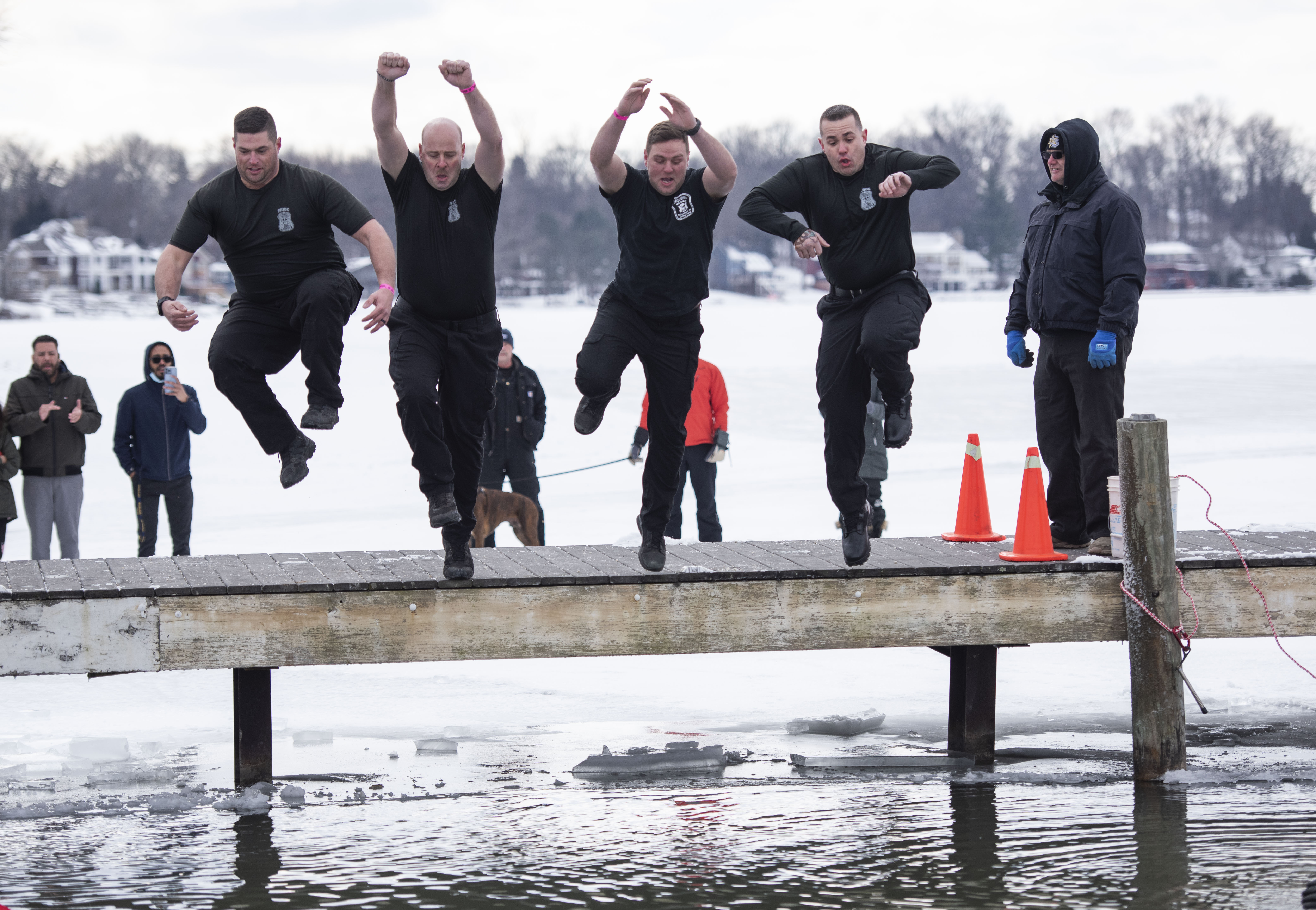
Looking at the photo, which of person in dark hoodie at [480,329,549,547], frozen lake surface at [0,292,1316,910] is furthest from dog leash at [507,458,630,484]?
frozen lake surface at [0,292,1316,910]

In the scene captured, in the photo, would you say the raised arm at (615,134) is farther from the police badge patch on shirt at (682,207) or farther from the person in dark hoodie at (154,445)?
the person in dark hoodie at (154,445)

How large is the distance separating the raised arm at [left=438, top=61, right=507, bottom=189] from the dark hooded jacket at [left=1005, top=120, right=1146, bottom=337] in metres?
2.62

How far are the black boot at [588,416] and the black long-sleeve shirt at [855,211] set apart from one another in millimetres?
1024

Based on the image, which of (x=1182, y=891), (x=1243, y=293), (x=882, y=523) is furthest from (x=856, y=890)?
(x=1243, y=293)

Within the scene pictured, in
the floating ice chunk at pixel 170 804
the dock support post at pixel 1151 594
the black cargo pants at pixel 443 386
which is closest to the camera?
the black cargo pants at pixel 443 386

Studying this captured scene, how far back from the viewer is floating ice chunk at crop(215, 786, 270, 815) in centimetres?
700

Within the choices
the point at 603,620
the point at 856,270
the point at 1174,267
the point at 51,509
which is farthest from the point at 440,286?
the point at 1174,267

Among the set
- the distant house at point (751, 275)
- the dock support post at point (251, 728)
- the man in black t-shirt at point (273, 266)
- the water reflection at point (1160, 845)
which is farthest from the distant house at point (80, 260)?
the water reflection at point (1160, 845)

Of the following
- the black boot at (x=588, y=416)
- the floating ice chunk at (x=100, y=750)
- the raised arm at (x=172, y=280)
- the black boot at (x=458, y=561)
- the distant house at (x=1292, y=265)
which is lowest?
the floating ice chunk at (x=100, y=750)

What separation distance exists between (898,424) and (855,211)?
94 centimetres

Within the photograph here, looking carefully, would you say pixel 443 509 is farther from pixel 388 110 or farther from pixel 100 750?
pixel 100 750

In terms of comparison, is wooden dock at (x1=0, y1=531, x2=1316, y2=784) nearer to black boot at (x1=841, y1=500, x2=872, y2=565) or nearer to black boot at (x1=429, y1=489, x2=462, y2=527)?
black boot at (x1=841, y1=500, x2=872, y2=565)

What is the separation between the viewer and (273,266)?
681cm

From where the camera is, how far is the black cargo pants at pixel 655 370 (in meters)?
6.70
